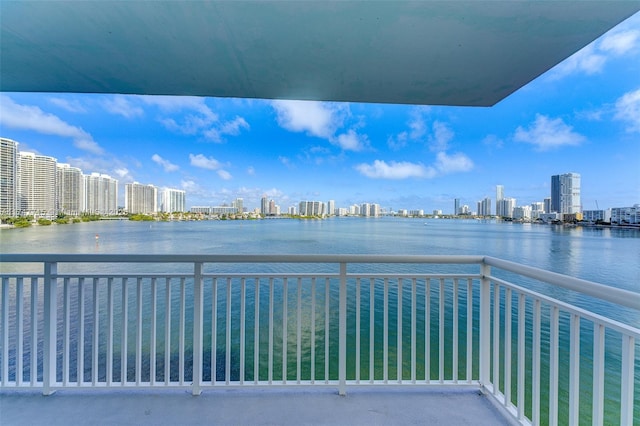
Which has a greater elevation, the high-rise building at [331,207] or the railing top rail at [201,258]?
the high-rise building at [331,207]

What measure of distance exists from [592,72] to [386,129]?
30.0ft

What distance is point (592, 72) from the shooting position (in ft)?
27.0

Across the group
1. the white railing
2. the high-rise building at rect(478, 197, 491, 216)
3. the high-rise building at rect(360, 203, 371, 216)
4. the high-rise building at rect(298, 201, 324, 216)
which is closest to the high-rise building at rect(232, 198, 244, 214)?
the high-rise building at rect(298, 201, 324, 216)

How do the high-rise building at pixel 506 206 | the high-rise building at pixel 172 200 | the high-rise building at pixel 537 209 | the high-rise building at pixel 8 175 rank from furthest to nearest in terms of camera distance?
the high-rise building at pixel 506 206
the high-rise building at pixel 172 200
the high-rise building at pixel 537 209
the high-rise building at pixel 8 175

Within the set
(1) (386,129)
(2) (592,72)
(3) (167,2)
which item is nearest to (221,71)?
(3) (167,2)

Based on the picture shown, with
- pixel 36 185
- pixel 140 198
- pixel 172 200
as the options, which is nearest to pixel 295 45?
pixel 36 185

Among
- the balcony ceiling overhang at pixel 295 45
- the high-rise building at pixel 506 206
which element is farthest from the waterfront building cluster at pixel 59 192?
the high-rise building at pixel 506 206

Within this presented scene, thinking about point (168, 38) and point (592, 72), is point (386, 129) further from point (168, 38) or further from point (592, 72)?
A: point (168, 38)

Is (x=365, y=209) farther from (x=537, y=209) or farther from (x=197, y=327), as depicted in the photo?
(x=197, y=327)

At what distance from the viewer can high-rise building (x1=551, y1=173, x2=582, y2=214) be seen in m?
14.4

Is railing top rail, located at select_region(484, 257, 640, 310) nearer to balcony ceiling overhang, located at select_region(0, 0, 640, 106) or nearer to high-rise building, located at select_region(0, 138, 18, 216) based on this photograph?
balcony ceiling overhang, located at select_region(0, 0, 640, 106)

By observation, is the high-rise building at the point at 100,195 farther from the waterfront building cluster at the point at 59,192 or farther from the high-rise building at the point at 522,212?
the high-rise building at the point at 522,212

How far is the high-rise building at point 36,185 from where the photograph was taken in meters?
7.09

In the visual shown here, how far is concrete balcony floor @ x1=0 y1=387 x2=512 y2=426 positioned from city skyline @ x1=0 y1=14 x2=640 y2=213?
Result: 8.22 m
